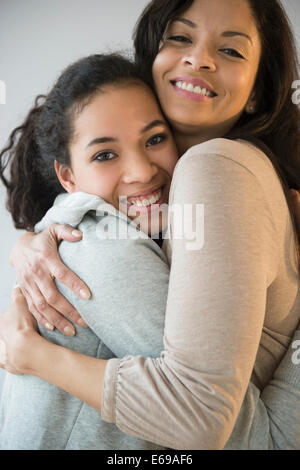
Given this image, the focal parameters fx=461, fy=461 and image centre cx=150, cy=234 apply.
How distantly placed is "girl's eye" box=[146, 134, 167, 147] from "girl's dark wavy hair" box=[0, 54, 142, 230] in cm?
18

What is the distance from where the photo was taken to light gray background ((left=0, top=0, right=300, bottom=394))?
7.38ft

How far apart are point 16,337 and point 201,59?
2.83 ft

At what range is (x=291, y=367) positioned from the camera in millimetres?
1058

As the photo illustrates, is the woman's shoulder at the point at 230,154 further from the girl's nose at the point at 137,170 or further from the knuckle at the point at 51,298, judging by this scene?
the knuckle at the point at 51,298

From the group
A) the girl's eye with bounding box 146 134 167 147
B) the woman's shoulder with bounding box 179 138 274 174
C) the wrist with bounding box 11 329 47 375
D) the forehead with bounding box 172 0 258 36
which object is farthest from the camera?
the girl's eye with bounding box 146 134 167 147

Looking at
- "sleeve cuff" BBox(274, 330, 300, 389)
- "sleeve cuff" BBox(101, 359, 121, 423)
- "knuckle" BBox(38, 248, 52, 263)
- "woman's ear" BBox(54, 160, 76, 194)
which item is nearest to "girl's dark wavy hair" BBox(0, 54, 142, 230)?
"woman's ear" BBox(54, 160, 76, 194)

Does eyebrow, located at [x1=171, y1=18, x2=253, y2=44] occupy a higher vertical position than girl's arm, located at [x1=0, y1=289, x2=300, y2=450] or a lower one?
higher

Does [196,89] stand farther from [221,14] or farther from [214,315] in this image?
[214,315]

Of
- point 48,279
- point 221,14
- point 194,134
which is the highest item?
point 221,14

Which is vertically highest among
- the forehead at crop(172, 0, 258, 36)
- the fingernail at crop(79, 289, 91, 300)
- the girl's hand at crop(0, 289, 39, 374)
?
the forehead at crop(172, 0, 258, 36)

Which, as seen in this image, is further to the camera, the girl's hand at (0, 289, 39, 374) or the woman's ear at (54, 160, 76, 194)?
the woman's ear at (54, 160, 76, 194)

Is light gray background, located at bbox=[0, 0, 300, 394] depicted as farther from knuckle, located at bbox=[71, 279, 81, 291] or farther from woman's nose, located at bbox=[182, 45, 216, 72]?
knuckle, located at bbox=[71, 279, 81, 291]

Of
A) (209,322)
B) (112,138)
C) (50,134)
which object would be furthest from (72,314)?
(50,134)

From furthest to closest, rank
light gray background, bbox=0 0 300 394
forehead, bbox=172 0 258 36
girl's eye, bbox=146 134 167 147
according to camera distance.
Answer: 1. light gray background, bbox=0 0 300 394
2. girl's eye, bbox=146 134 167 147
3. forehead, bbox=172 0 258 36
